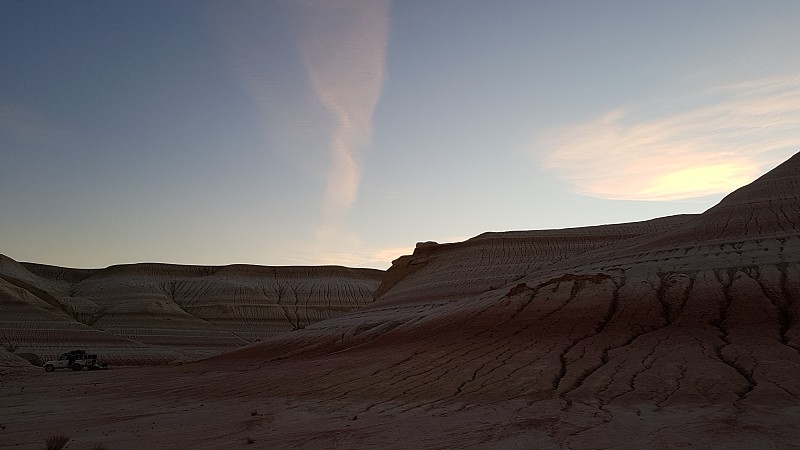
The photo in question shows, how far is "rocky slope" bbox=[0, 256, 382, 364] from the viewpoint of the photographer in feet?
193

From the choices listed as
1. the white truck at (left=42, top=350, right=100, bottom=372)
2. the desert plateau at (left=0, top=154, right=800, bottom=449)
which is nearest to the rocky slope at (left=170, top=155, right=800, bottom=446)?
the desert plateau at (left=0, top=154, right=800, bottom=449)

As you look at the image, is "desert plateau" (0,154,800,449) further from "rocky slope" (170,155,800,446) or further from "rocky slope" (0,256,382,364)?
"rocky slope" (0,256,382,364)

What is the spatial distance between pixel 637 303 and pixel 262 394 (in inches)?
458

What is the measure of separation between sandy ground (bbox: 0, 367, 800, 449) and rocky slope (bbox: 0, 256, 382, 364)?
44375mm

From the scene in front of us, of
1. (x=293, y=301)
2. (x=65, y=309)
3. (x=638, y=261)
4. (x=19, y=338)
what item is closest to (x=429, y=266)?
(x=638, y=261)

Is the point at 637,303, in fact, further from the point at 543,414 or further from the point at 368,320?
the point at 368,320

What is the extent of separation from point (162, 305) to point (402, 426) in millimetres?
76522

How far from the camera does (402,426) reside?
11086 millimetres

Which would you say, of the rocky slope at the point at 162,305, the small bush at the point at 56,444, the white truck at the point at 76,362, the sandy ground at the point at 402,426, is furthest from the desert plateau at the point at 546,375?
the rocky slope at the point at 162,305

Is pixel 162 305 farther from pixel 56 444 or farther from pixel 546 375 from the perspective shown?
pixel 546 375

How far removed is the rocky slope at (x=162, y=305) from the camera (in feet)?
193

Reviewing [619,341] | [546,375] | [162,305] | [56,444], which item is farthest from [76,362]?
[162,305]

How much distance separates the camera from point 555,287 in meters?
22.4

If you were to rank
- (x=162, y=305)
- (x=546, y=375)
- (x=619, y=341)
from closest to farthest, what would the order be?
(x=546, y=375) < (x=619, y=341) < (x=162, y=305)
